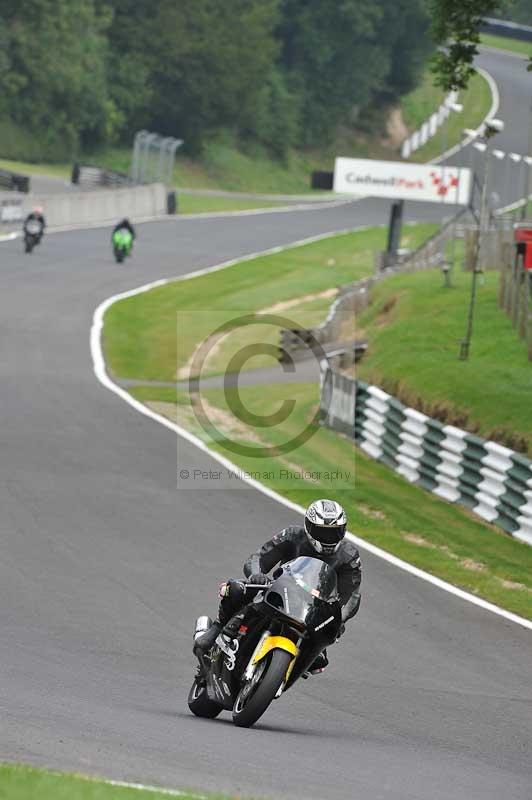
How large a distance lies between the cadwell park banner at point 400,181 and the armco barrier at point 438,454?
104 ft

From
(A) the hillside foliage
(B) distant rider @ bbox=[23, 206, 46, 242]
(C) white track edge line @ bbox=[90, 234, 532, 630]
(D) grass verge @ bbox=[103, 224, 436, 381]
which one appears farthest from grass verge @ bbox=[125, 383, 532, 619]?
(A) the hillside foliage

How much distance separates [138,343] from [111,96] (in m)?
66.9

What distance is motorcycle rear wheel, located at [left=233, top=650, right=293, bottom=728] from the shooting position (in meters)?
9.70

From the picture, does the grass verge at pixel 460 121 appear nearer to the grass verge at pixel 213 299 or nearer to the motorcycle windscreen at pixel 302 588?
the grass verge at pixel 213 299

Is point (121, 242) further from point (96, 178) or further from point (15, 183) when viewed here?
point (96, 178)

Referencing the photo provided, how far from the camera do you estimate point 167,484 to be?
2025 cm

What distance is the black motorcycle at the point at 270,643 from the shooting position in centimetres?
979

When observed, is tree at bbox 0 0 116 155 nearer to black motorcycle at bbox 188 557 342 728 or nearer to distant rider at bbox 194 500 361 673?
distant rider at bbox 194 500 361 673

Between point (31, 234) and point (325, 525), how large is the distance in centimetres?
4011

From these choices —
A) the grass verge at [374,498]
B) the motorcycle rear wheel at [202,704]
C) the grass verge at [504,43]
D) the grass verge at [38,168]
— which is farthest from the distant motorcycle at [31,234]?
the grass verge at [504,43]

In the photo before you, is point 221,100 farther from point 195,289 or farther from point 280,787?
point 280,787

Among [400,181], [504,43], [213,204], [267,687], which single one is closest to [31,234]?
[400,181]

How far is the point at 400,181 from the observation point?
58.4 metres

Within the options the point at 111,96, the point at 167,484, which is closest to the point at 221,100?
the point at 111,96
